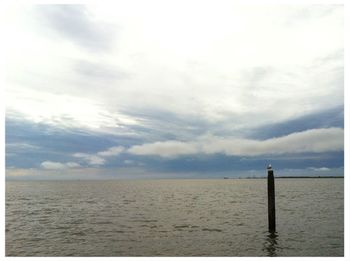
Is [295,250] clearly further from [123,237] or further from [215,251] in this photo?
[123,237]

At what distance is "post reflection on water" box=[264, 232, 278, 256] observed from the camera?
23.0m

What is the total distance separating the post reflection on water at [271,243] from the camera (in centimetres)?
2305

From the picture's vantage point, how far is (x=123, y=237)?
2822 cm

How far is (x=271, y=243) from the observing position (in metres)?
25.4

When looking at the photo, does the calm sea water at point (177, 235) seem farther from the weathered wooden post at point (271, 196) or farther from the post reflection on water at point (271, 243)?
the weathered wooden post at point (271, 196)

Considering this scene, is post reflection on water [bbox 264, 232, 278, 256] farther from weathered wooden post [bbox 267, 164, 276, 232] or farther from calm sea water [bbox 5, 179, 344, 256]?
weathered wooden post [bbox 267, 164, 276, 232]

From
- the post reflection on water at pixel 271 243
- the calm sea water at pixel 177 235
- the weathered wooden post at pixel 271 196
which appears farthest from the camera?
the weathered wooden post at pixel 271 196

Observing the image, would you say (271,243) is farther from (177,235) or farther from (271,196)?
(177,235)

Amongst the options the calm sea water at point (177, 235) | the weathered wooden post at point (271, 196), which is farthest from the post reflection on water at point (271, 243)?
the weathered wooden post at point (271, 196)

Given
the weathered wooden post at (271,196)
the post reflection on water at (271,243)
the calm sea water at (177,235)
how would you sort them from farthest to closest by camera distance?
1. the weathered wooden post at (271,196)
2. the calm sea water at (177,235)
3. the post reflection on water at (271,243)

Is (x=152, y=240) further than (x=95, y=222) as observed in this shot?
No

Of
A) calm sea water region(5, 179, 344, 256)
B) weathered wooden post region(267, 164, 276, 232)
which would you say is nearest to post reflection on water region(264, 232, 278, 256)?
calm sea water region(5, 179, 344, 256)
